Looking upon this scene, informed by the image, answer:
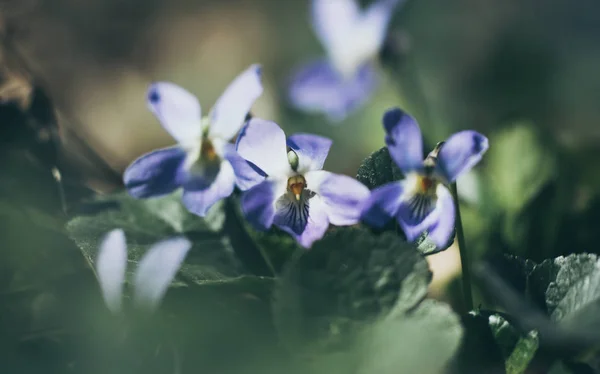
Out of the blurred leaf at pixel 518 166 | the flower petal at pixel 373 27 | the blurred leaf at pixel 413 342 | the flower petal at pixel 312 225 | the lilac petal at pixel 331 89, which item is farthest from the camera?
the lilac petal at pixel 331 89

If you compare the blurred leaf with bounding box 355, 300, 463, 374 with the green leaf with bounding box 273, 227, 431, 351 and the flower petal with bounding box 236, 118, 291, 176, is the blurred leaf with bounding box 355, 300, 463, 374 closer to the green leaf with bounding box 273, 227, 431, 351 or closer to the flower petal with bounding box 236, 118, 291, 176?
the green leaf with bounding box 273, 227, 431, 351

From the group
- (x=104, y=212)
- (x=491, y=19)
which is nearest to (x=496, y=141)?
(x=104, y=212)

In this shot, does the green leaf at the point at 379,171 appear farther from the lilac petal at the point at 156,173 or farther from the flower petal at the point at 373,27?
the flower petal at the point at 373,27

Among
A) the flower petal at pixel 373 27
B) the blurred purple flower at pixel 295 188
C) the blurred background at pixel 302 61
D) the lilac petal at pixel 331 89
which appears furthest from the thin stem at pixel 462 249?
the lilac petal at pixel 331 89

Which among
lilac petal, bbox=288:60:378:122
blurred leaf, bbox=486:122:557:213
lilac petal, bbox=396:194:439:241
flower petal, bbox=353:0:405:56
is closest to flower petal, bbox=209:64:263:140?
lilac petal, bbox=396:194:439:241

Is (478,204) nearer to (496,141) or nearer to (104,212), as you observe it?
(496,141)

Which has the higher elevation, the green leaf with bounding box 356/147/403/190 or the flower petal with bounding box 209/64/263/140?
the flower petal with bounding box 209/64/263/140

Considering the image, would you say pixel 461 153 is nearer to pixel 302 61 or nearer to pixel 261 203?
pixel 261 203
